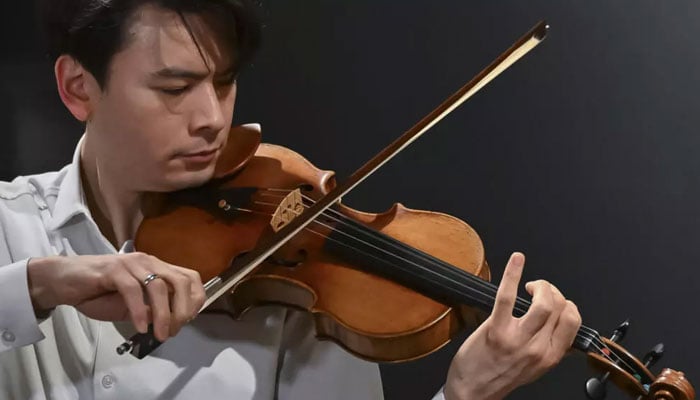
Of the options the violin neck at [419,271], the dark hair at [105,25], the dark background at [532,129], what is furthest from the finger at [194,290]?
the dark background at [532,129]

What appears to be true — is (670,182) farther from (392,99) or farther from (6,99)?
(6,99)

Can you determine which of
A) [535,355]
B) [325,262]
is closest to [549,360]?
[535,355]

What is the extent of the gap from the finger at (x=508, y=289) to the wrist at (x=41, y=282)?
1.59ft

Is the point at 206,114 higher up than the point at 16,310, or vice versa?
the point at 206,114

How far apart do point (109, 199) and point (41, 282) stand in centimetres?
29

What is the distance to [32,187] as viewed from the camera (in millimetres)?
1295

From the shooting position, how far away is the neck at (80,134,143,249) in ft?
4.02

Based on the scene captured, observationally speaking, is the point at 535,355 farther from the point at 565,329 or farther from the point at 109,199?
the point at 109,199

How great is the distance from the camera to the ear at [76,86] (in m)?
1.19

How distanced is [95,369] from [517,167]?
0.79 meters

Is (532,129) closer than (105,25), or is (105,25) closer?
(105,25)

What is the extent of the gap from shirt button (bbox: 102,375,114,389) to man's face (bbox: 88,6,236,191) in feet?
0.82

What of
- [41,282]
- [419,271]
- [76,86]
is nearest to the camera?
[41,282]

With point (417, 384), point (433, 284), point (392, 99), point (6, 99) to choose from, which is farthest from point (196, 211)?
point (6, 99)
